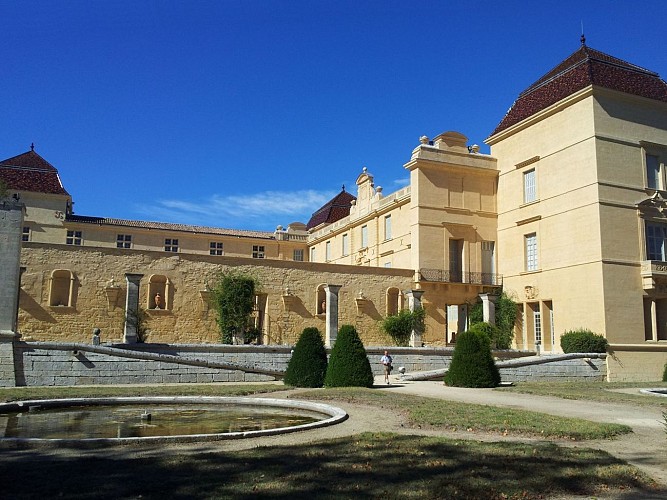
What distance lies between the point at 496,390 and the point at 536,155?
723 inches

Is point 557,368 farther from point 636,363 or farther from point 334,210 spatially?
point 334,210

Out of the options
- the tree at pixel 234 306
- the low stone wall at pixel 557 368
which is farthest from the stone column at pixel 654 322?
the tree at pixel 234 306

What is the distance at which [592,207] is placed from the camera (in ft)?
95.1

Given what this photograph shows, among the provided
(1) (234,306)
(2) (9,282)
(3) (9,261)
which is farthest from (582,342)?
(3) (9,261)

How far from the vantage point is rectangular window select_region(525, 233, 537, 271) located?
108 ft

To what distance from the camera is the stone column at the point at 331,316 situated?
26922mm

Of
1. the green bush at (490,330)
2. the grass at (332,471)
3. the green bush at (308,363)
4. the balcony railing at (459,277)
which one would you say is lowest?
the grass at (332,471)

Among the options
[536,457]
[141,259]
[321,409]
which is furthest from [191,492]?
[141,259]

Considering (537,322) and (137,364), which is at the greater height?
(537,322)

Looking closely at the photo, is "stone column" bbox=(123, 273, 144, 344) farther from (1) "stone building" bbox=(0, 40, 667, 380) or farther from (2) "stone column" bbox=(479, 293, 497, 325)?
(2) "stone column" bbox=(479, 293, 497, 325)

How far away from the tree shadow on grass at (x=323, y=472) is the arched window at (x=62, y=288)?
20.4 m

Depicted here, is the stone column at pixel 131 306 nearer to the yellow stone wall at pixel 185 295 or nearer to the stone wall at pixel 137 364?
the stone wall at pixel 137 364

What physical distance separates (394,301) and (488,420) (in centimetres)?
2188

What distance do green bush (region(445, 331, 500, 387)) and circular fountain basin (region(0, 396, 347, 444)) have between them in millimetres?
8480
